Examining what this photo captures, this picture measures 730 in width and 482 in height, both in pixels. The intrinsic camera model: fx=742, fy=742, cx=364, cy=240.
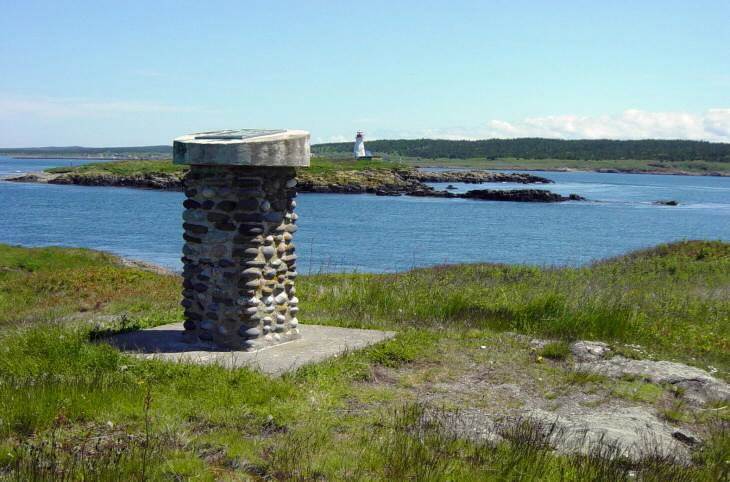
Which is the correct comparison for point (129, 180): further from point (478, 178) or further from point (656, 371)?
point (656, 371)

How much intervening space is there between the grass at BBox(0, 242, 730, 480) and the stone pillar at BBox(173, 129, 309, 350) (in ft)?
4.86

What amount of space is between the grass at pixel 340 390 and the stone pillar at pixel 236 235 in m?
1.48

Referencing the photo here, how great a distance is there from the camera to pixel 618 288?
17266 millimetres

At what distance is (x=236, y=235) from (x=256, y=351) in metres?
1.70

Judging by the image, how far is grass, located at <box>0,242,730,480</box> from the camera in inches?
254

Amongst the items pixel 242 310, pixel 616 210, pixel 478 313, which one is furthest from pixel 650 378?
pixel 616 210

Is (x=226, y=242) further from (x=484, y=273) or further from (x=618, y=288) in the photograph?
(x=484, y=273)

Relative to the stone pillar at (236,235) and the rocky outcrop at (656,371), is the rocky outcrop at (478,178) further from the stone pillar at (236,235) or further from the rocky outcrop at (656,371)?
the stone pillar at (236,235)

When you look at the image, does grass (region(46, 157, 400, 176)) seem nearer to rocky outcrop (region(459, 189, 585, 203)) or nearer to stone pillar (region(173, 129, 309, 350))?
rocky outcrop (region(459, 189, 585, 203))

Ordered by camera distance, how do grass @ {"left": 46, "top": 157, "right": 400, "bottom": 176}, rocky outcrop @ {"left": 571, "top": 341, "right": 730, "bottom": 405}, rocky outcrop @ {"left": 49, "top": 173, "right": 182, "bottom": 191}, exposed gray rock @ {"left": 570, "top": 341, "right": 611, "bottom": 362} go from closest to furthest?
rocky outcrop @ {"left": 571, "top": 341, "right": 730, "bottom": 405} < exposed gray rock @ {"left": 570, "top": 341, "right": 611, "bottom": 362} < rocky outcrop @ {"left": 49, "top": 173, "right": 182, "bottom": 191} < grass @ {"left": 46, "top": 157, "right": 400, "bottom": 176}

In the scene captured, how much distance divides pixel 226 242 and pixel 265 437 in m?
3.92

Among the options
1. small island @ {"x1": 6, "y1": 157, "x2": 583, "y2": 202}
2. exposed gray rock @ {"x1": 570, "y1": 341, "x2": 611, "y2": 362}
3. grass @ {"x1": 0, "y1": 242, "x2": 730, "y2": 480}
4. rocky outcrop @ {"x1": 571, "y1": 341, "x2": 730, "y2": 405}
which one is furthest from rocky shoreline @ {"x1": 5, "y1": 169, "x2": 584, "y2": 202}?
rocky outcrop @ {"x1": 571, "y1": 341, "x2": 730, "y2": 405}

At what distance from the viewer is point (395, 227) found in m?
59.8

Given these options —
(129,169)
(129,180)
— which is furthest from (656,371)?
(129,169)
